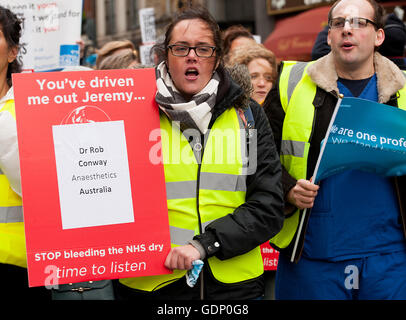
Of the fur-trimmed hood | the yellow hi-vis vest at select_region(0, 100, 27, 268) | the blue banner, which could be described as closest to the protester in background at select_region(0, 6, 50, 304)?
the yellow hi-vis vest at select_region(0, 100, 27, 268)

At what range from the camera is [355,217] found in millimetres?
3143

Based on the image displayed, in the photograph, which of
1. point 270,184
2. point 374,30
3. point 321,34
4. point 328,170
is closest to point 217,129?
point 270,184

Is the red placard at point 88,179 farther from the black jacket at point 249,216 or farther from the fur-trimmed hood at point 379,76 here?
the fur-trimmed hood at point 379,76

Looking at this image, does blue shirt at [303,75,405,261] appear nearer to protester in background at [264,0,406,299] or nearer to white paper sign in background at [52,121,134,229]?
protester in background at [264,0,406,299]

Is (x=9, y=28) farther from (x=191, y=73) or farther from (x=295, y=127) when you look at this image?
(x=295, y=127)

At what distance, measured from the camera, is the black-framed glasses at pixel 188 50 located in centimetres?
282

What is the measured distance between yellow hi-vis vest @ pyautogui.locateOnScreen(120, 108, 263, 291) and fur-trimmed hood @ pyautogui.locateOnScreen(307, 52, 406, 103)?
67 centimetres

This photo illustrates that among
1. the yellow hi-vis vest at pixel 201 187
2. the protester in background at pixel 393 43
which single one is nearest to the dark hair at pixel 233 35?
the protester in background at pixel 393 43

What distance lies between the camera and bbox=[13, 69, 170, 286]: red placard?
259 cm

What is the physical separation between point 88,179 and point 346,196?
1320 millimetres

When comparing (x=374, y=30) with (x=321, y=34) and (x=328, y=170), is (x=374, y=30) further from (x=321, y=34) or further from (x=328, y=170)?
(x=321, y=34)

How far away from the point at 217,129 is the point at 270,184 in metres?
0.35

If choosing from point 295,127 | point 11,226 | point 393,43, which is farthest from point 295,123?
point 393,43

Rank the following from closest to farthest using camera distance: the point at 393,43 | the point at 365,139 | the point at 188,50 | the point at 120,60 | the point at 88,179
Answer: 1. the point at 88,179
2. the point at 188,50
3. the point at 365,139
4. the point at 393,43
5. the point at 120,60
